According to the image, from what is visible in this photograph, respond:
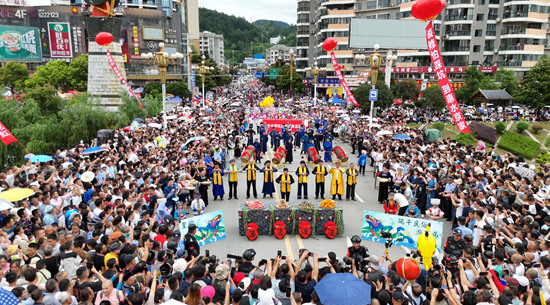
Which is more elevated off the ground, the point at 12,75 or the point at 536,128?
the point at 12,75

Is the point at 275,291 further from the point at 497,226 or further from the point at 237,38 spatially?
the point at 237,38

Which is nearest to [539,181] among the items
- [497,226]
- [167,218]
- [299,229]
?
[497,226]

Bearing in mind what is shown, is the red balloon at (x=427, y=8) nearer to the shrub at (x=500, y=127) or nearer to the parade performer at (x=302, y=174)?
the parade performer at (x=302, y=174)

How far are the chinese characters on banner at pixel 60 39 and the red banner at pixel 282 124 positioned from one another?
51.6 metres

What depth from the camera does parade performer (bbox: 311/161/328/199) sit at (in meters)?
12.2

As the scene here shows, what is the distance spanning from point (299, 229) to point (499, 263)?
4707mm

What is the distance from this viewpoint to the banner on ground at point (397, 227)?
8.03m

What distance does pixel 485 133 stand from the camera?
2508cm

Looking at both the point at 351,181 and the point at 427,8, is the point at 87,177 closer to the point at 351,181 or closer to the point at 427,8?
the point at 351,181

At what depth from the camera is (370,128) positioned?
20.5 meters

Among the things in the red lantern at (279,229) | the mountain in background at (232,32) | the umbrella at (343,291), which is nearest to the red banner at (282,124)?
the red lantern at (279,229)

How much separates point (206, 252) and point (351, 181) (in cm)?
723

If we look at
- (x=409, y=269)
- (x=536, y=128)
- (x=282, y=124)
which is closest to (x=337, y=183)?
(x=409, y=269)

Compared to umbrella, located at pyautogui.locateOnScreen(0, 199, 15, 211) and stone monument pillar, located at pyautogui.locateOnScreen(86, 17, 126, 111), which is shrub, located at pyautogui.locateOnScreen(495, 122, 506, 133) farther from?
umbrella, located at pyautogui.locateOnScreen(0, 199, 15, 211)
